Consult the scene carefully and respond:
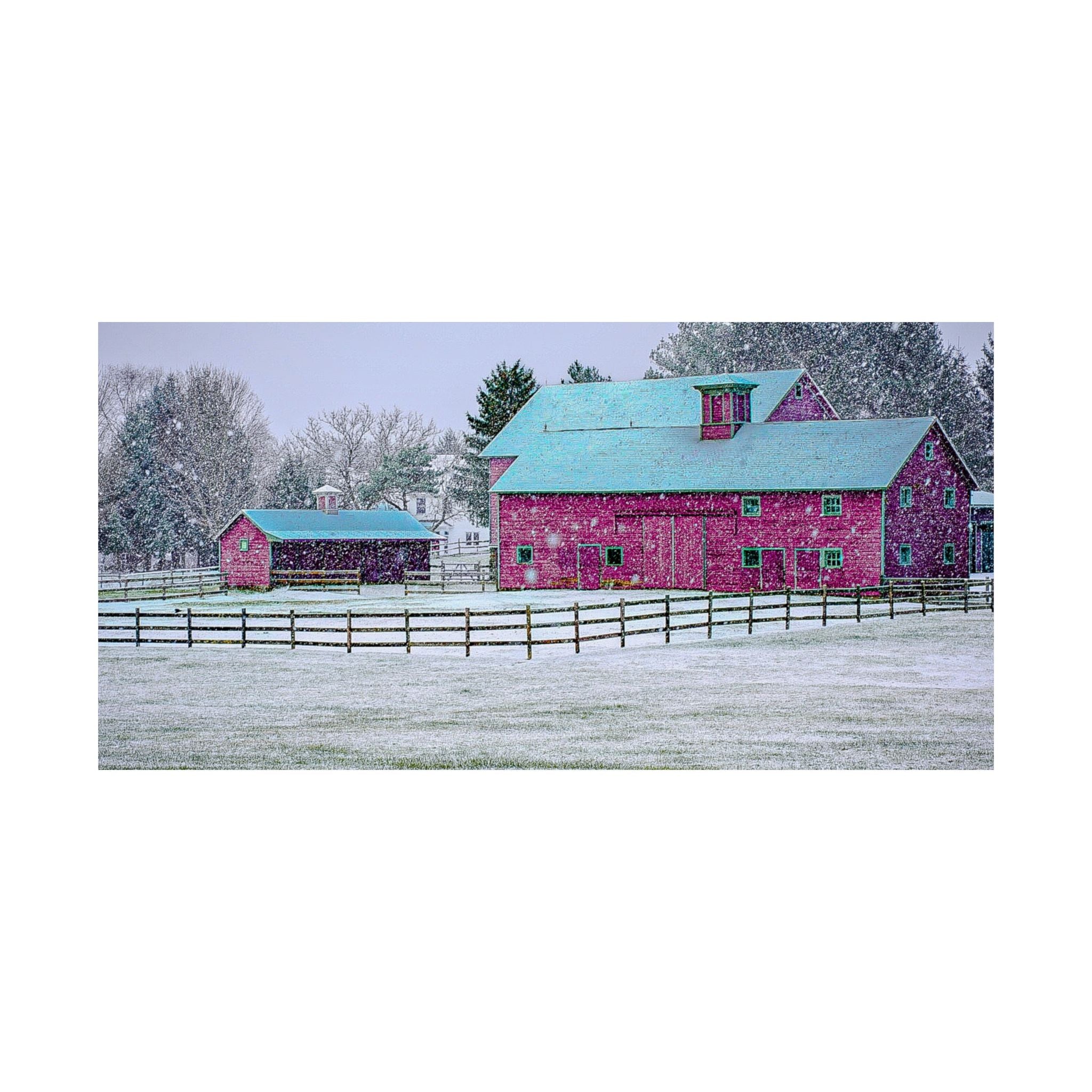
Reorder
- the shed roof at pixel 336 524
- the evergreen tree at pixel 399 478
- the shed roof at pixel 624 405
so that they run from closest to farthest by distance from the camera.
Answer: the shed roof at pixel 336 524
the evergreen tree at pixel 399 478
the shed roof at pixel 624 405

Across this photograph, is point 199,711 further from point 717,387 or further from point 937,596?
point 937,596

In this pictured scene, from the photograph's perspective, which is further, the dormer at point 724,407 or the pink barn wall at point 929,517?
the dormer at point 724,407

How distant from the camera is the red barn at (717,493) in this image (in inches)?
530

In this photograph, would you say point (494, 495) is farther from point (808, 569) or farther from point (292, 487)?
point (808, 569)

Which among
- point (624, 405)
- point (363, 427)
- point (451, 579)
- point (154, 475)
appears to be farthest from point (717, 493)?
point (154, 475)

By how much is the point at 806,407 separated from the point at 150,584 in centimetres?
817

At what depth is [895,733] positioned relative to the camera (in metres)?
10.8

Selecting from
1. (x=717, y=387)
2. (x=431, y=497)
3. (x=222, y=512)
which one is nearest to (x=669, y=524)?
(x=717, y=387)

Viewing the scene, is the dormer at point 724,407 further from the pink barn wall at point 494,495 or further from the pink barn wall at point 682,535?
the pink barn wall at point 494,495

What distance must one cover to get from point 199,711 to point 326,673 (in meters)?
1.32

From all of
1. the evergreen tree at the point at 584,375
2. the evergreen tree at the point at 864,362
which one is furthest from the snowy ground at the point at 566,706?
the evergreen tree at the point at 584,375

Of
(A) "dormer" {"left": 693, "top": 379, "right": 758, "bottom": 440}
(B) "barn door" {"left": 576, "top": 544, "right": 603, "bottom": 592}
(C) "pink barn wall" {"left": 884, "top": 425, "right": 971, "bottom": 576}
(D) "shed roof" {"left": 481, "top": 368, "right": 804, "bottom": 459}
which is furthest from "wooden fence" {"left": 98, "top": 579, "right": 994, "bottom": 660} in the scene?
(A) "dormer" {"left": 693, "top": 379, "right": 758, "bottom": 440}

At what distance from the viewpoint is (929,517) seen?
531 inches

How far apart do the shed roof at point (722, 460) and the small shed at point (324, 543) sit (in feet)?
5.29
